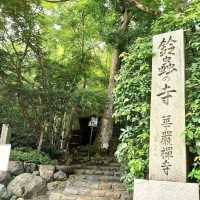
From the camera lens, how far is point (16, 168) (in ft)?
26.1

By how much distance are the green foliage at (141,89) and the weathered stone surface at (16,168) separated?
3.40m

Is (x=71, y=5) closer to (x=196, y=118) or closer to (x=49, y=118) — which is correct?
(x=49, y=118)

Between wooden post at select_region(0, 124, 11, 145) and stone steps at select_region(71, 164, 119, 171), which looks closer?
wooden post at select_region(0, 124, 11, 145)

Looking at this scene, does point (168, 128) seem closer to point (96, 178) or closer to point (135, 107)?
point (135, 107)

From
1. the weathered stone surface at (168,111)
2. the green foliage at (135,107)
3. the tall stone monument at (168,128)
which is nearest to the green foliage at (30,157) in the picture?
the green foliage at (135,107)

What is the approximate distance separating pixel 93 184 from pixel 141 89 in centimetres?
311

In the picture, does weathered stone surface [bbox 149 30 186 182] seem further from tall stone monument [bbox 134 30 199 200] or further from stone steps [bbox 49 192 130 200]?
stone steps [bbox 49 192 130 200]

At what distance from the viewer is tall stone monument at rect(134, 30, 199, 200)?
4.44m

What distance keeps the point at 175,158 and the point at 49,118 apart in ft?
19.0

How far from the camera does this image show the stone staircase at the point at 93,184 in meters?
6.75

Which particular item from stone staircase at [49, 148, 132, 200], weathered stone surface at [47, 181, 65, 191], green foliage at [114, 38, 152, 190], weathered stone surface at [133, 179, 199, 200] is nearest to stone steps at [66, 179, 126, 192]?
stone staircase at [49, 148, 132, 200]

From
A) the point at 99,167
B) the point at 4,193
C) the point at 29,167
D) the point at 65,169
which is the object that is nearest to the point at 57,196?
the point at 4,193

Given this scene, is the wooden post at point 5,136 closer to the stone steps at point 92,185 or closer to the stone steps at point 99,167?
the stone steps at point 92,185

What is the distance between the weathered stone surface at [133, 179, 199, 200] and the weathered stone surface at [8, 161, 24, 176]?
422cm
